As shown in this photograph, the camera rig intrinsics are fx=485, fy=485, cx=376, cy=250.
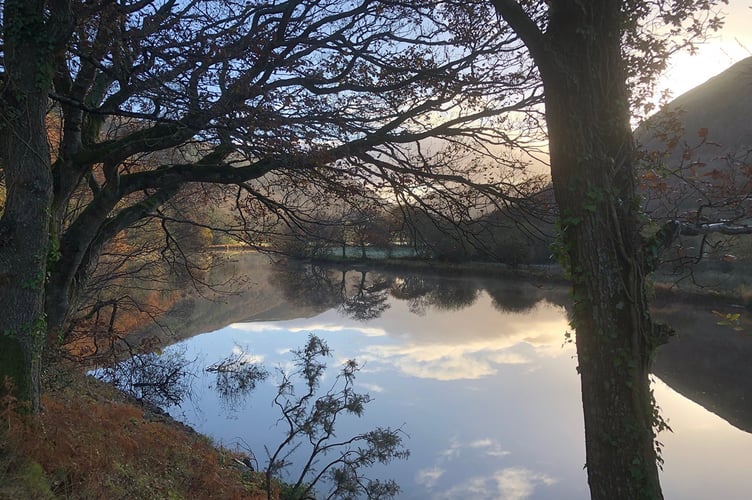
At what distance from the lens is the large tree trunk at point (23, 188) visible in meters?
3.19

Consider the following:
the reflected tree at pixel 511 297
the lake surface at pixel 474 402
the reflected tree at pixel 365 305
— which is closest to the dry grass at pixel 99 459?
the lake surface at pixel 474 402

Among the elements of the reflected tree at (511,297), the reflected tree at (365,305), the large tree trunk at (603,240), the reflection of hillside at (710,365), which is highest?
the large tree trunk at (603,240)

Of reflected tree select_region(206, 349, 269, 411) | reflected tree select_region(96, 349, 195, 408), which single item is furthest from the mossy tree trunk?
reflected tree select_region(206, 349, 269, 411)

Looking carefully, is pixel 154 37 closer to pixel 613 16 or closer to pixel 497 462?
pixel 613 16

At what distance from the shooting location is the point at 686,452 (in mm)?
7770

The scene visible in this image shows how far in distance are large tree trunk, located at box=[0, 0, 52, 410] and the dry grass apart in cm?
33

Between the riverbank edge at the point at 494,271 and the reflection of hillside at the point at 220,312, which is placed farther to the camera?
the riverbank edge at the point at 494,271

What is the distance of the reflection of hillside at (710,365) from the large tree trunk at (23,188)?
419 inches

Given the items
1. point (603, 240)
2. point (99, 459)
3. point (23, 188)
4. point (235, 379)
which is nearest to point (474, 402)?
point (235, 379)

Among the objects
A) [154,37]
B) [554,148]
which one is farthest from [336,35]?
[554,148]

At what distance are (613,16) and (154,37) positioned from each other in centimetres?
324

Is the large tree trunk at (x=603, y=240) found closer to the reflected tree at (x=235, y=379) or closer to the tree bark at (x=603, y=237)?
the tree bark at (x=603, y=237)

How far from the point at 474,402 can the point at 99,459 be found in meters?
7.58

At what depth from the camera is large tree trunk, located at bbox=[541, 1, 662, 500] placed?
2.50 m
